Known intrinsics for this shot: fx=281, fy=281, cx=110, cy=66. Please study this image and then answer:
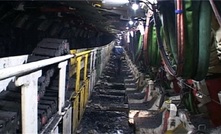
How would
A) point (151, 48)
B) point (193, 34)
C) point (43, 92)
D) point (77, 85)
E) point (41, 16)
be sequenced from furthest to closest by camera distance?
point (41, 16), point (151, 48), point (77, 85), point (43, 92), point (193, 34)

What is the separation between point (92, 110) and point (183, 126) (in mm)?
1785

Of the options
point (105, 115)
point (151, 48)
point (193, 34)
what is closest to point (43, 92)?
point (193, 34)

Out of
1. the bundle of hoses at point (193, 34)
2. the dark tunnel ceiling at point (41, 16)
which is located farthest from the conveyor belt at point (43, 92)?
the dark tunnel ceiling at point (41, 16)

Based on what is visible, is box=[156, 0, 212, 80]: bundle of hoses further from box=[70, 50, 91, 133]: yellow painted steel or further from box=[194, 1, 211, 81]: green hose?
box=[70, 50, 91, 133]: yellow painted steel

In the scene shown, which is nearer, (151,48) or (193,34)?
(193,34)

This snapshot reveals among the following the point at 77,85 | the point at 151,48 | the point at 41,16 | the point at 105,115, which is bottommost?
the point at 105,115

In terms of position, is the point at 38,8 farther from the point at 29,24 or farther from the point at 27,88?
the point at 27,88

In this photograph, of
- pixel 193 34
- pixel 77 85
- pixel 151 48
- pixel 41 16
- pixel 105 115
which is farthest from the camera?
pixel 41 16

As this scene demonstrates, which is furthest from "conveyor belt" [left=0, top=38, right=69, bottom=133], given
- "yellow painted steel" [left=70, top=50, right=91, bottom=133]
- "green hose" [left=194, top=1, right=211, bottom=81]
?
"green hose" [left=194, top=1, right=211, bottom=81]

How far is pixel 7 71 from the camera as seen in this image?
999mm

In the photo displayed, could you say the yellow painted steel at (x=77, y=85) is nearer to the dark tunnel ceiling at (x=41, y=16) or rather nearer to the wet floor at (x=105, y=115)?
the wet floor at (x=105, y=115)

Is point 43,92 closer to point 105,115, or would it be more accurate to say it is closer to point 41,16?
point 105,115

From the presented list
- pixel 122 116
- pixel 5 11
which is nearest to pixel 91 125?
pixel 122 116

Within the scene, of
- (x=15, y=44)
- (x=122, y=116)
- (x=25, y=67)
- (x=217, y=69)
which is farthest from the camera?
(x=15, y=44)
